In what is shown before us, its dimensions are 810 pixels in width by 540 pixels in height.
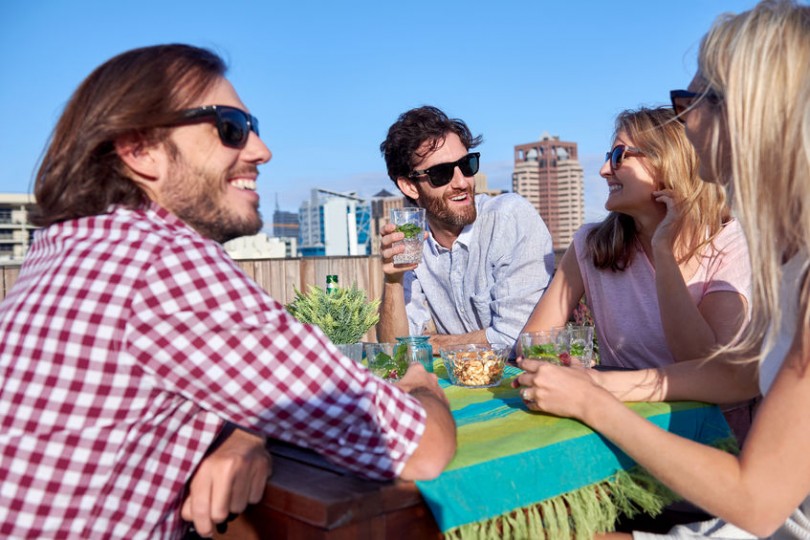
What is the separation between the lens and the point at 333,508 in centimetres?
129

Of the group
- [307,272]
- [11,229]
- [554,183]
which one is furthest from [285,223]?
[307,272]

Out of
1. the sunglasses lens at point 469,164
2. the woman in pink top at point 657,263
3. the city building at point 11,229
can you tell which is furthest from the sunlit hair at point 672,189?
the city building at point 11,229

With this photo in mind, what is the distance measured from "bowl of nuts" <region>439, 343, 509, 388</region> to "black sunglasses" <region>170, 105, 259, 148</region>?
0.96m

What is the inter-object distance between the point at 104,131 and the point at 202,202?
0.87 ft

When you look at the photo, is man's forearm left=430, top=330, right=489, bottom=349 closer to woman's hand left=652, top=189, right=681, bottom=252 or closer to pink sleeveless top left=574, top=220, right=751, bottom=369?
pink sleeveless top left=574, top=220, right=751, bottom=369

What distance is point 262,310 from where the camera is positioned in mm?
1348

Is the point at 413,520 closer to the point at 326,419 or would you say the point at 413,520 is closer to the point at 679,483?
the point at 326,419

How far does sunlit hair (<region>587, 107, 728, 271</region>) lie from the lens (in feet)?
8.54

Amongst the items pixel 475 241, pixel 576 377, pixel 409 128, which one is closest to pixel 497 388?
pixel 576 377

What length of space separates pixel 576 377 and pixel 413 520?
591 millimetres

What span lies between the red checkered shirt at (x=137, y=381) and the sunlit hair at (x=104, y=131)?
15 centimetres

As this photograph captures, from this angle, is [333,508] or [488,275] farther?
[488,275]

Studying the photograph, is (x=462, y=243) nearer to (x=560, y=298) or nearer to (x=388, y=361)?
(x=560, y=298)

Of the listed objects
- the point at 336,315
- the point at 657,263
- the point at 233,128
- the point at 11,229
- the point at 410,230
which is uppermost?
the point at 233,128
